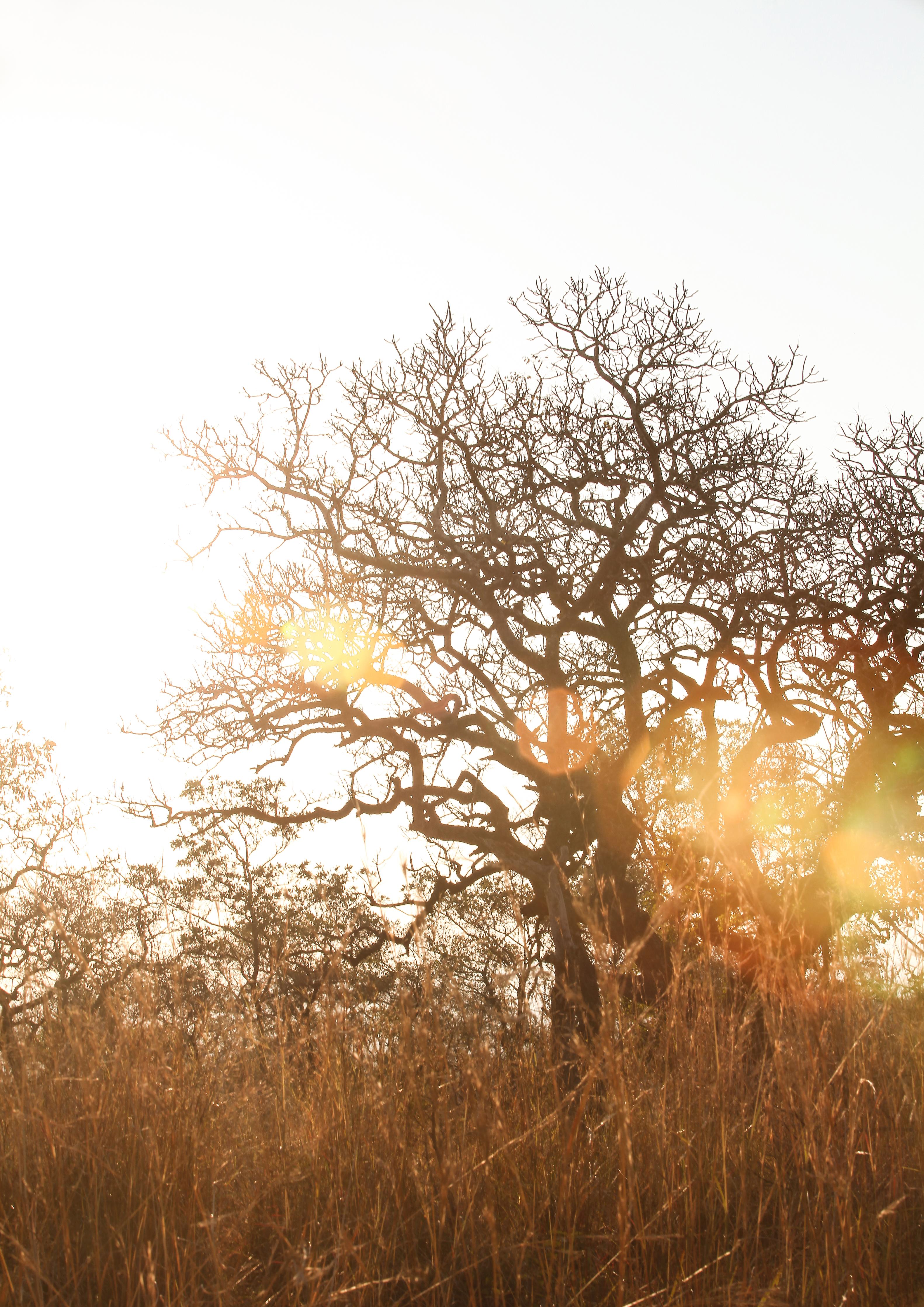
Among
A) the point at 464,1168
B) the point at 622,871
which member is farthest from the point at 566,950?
the point at 464,1168

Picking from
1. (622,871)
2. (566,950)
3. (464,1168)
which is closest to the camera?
(464,1168)

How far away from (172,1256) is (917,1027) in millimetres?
2612

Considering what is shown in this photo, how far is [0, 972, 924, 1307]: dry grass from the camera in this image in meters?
1.98

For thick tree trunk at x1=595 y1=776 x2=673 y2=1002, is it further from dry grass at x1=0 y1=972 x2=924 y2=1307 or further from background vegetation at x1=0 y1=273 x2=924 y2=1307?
dry grass at x1=0 y1=972 x2=924 y2=1307

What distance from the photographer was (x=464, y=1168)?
2.22 meters

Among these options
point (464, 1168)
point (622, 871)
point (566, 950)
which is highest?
point (622, 871)

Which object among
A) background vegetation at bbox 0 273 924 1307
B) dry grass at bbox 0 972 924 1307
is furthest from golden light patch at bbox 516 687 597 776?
dry grass at bbox 0 972 924 1307

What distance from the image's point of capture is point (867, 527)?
8.11 metres

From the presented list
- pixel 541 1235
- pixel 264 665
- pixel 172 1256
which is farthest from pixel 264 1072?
pixel 264 665

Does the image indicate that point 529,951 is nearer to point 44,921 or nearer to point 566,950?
point 566,950

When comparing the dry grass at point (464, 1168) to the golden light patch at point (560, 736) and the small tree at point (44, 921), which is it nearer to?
the small tree at point (44, 921)

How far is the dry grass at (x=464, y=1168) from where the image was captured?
198 cm

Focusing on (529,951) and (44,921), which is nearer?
(529,951)

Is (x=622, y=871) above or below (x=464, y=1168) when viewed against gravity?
above
